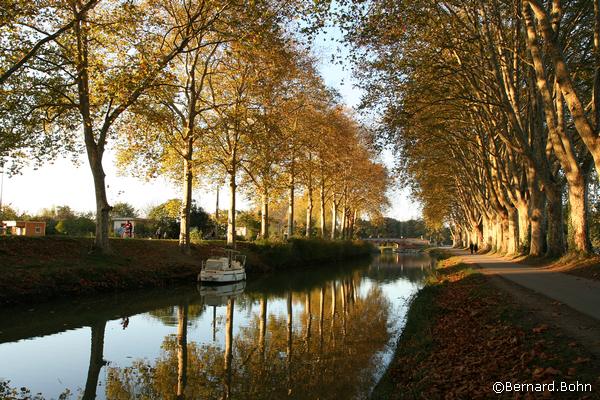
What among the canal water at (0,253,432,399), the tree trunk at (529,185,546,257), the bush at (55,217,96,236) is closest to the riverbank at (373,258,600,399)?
the canal water at (0,253,432,399)

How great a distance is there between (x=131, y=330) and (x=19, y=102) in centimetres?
1213

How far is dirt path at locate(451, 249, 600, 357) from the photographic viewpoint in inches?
317

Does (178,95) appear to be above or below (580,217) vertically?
above

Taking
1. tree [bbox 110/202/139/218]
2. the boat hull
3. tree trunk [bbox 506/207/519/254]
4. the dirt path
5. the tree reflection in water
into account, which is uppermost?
tree [bbox 110/202/139/218]

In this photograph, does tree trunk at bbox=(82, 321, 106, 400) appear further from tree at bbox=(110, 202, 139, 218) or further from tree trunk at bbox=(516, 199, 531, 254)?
tree at bbox=(110, 202, 139, 218)

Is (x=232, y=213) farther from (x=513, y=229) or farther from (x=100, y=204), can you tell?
(x=513, y=229)

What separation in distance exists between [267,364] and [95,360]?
4.03m

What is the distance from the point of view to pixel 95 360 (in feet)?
36.8

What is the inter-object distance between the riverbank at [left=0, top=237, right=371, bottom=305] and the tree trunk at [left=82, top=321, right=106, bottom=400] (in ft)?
16.8

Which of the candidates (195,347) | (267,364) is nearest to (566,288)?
(267,364)

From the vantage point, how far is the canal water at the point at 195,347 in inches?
370

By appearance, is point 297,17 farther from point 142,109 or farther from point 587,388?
point 587,388

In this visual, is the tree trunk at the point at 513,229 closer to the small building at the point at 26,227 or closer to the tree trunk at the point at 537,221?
the tree trunk at the point at 537,221

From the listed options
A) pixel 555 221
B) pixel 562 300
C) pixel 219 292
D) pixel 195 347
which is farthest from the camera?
pixel 219 292
